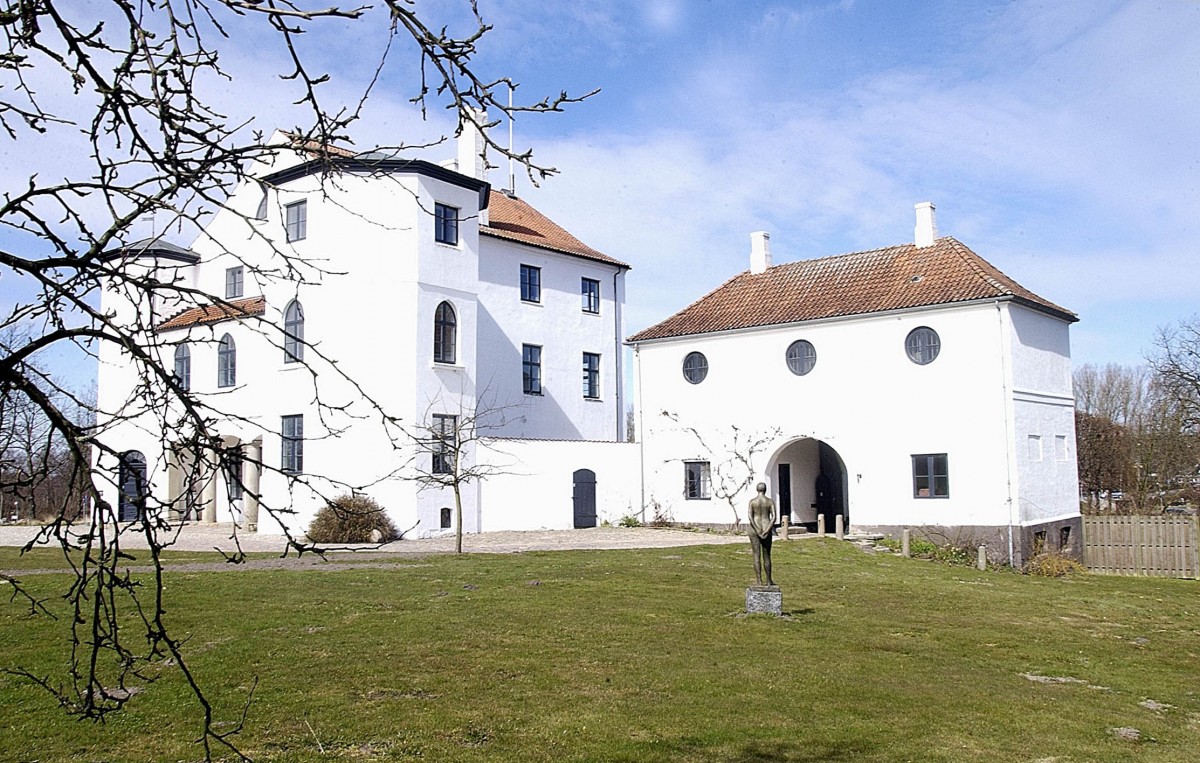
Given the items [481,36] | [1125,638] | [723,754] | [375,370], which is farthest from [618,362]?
[481,36]

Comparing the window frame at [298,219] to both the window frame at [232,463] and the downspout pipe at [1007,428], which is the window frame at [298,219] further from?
the window frame at [232,463]

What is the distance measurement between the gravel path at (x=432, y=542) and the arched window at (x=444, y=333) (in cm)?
515

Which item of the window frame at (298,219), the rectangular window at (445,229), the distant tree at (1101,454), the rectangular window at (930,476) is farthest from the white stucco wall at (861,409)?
the distant tree at (1101,454)

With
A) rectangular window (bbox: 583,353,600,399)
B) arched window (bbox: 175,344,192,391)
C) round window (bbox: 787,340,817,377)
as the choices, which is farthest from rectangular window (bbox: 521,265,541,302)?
arched window (bbox: 175,344,192,391)

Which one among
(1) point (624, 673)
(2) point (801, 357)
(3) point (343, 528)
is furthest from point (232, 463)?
(2) point (801, 357)

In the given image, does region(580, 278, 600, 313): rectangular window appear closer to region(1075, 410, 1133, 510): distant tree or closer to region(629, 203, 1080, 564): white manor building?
region(629, 203, 1080, 564): white manor building

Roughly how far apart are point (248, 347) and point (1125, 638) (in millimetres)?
26195

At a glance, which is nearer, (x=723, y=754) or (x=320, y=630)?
(x=723, y=754)

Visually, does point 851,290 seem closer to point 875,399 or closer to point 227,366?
point 875,399

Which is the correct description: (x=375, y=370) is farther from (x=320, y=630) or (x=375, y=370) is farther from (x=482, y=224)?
(x=320, y=630)

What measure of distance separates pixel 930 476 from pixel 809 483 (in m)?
5.53

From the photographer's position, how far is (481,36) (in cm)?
357

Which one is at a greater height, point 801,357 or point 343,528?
point 801,357

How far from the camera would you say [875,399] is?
29.2 metres
